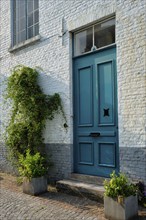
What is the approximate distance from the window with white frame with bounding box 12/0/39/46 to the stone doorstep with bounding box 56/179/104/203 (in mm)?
4442

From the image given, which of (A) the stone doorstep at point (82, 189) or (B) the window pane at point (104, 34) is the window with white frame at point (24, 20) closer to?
(B) the window pane at point (104, 34)

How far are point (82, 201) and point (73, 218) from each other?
88cm

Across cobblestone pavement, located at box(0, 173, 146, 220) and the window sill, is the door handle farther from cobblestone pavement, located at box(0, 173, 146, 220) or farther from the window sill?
the window sill

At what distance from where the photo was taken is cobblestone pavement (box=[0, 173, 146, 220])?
495 cm

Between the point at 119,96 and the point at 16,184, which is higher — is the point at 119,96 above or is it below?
above

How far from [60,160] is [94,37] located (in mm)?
3070

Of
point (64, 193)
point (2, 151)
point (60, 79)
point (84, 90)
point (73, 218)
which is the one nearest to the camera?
point (73, 218)

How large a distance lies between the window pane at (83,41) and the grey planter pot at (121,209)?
3604 mm

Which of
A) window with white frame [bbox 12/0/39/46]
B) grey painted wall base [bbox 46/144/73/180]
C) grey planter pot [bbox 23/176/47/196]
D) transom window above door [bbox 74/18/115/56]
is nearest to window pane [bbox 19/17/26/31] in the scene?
window with white frame [bbox 12/0/39/46]

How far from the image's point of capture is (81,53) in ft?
22.8

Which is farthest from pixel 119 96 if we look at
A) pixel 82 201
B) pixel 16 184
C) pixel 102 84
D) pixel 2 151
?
pixel 2 151

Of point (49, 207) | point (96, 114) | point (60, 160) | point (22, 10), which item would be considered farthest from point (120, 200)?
point (22, 10)

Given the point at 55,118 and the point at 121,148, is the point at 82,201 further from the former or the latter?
the point at 55,118

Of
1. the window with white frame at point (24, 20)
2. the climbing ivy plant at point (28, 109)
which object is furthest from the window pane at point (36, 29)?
the climbing ivy plant at point (28, 109)
